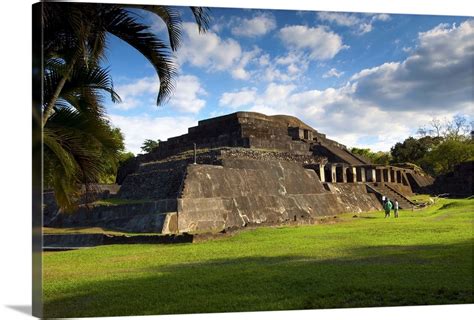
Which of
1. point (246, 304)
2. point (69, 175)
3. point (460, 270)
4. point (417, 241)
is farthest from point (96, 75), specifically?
point (417, 241)

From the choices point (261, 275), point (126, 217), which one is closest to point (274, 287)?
point (261, 275)

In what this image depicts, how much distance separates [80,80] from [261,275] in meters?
3.46

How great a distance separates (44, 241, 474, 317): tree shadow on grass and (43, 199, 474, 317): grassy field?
0.01 meters

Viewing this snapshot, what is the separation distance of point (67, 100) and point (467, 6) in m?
5.37

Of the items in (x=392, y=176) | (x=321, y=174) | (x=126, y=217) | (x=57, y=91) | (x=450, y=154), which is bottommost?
(x=126, y=217)

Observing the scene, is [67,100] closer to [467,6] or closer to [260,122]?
[467,6]

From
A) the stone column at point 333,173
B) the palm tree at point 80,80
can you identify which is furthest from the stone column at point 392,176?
the palm tree at point 80,80

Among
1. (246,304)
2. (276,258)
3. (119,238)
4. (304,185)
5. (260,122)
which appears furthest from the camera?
(260,122)

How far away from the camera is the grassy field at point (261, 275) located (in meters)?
5.50

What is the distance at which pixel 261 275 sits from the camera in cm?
664

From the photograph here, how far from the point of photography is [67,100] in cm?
664

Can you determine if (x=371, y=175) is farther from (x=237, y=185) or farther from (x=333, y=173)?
(x=237, y=185)

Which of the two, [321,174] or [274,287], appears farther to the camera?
[321,174]

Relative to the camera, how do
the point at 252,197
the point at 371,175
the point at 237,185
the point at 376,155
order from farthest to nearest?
the point at 376,155 < the point at 371,175 < the point at 237,185 < the point at 252,197
